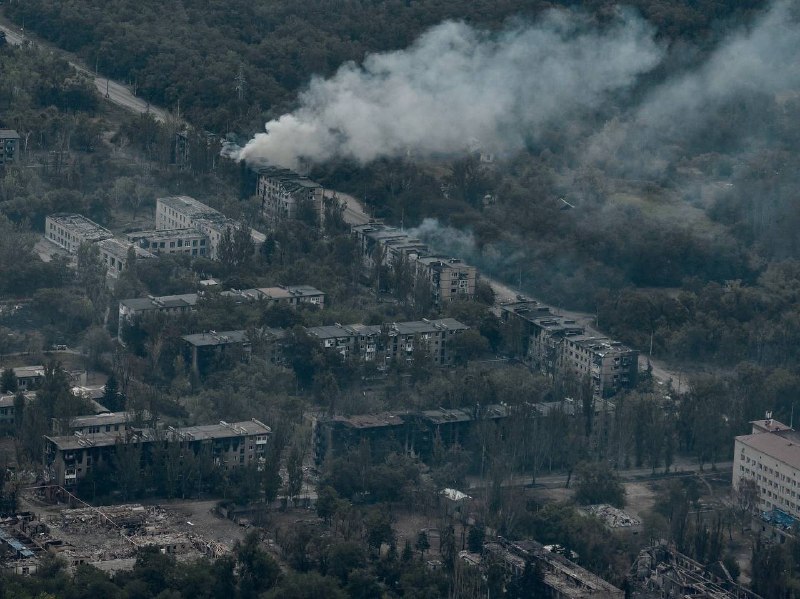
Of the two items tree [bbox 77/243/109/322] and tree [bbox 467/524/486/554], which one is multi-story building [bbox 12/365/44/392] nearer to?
tree [bbox 77/243/109/322]

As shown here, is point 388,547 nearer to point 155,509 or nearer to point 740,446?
point 155,509

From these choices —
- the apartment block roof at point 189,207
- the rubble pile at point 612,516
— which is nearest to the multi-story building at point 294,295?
the apartment block roof at point 189,207

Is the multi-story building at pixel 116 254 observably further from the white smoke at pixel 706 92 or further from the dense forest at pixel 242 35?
the white smoke at pixel 706 92

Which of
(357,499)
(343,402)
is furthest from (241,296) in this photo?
(357,499)

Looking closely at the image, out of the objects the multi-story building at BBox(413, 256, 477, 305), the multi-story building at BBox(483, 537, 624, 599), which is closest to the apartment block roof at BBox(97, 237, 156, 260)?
the multi-story building at BBox(413, 256, 477, 305)

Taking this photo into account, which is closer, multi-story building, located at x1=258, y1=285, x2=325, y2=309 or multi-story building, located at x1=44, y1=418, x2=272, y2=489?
multi-story building, located at x1=44, y1=418, x2=272, y2=489

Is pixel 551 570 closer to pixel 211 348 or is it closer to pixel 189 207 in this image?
pixel 211 348
